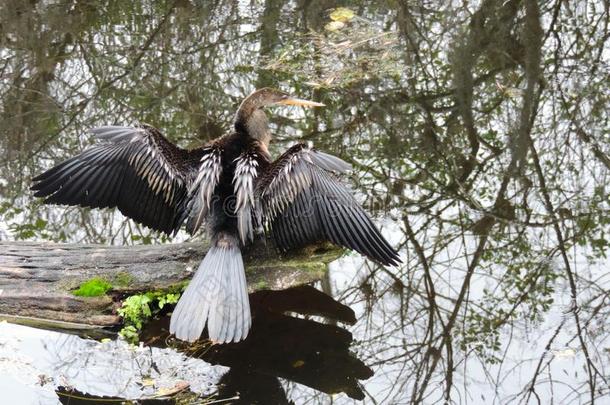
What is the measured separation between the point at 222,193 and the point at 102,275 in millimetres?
857

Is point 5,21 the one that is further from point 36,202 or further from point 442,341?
point 442,341

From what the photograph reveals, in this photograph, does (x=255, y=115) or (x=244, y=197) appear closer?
(x=244, y=197)

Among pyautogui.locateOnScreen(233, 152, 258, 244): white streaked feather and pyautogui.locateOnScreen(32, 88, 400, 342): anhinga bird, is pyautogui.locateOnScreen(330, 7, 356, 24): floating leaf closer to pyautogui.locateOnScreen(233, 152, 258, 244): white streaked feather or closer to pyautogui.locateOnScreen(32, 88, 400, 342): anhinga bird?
pyautogui.locateOnScreen(32, 88, 400, 342): anhinga bird

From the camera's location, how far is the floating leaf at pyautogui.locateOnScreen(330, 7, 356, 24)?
29.1 ft

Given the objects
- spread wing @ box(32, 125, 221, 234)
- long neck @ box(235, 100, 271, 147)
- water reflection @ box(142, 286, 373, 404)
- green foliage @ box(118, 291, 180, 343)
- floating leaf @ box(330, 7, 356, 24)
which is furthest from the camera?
floating leaf @ box(330, 7, 356, 24)

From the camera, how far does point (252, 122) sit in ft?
18.2

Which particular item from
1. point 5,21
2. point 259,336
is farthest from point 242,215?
A: point 5,21

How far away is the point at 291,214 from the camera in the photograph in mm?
4531

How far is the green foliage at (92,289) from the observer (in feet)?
15.0

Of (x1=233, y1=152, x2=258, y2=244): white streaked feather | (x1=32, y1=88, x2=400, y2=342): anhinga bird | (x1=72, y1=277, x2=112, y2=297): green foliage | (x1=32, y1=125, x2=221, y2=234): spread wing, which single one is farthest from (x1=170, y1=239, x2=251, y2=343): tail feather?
(x1=72, y1=277, x2=112, y2=297): green foliage

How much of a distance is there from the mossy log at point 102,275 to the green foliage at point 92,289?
21 mm

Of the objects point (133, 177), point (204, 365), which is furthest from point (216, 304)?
point (133, 177)

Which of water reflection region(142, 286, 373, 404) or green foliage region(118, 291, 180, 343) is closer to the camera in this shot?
water reflection region(142, 286, 373, 404)

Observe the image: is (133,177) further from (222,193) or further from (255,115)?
(255,115)
